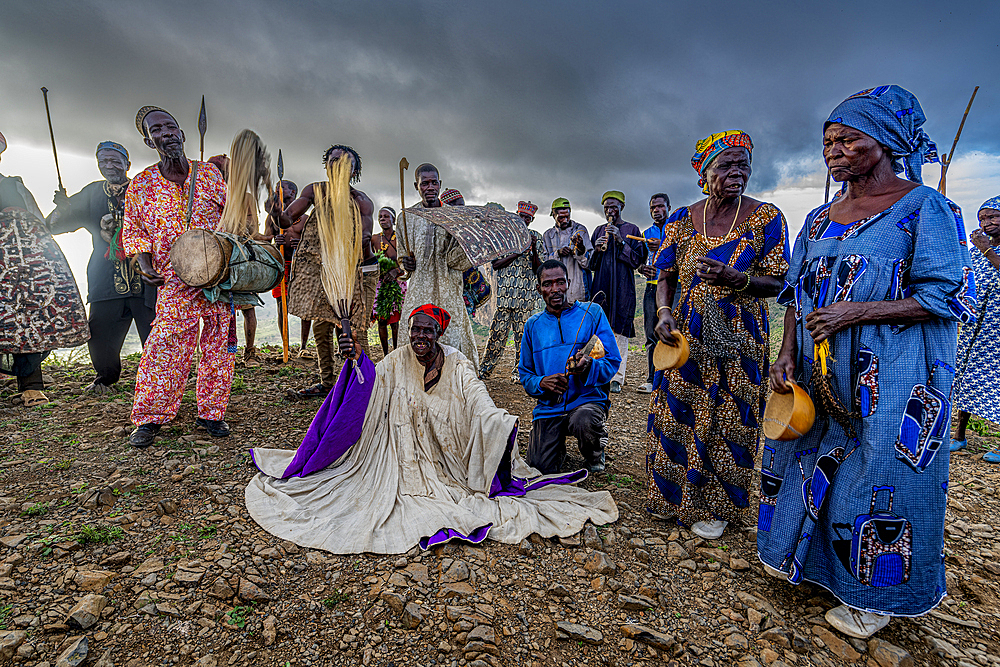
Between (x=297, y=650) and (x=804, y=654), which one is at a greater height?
(x=297, y=650)

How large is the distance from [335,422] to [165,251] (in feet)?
6.57

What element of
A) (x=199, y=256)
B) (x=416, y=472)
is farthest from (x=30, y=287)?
(x=416, y=472)

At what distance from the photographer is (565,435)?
3.71m

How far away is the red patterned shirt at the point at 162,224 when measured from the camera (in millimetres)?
3689

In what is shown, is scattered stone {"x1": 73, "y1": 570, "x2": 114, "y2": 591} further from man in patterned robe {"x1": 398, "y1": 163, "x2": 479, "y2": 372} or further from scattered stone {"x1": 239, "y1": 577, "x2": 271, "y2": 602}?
man in patterned robe {"x1": 398, "y1": 163, "x2": 479, "y2": 372}

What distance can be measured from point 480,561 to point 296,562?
960 mm

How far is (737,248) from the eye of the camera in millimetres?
2666

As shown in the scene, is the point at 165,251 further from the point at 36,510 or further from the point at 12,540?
the point at 12,540

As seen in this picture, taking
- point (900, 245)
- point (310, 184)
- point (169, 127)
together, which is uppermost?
point (169, 127)

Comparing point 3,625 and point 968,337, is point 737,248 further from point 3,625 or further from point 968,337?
point 3,625

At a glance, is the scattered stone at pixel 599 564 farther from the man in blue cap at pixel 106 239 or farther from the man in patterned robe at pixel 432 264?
the man in blue cap at pixel 106 239

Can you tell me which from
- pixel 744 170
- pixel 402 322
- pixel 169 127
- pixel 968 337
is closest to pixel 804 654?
pixel 744 170

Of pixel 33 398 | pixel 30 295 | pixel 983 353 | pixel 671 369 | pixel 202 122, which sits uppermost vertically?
pixel 202 122

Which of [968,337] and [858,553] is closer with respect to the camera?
[858,553]
